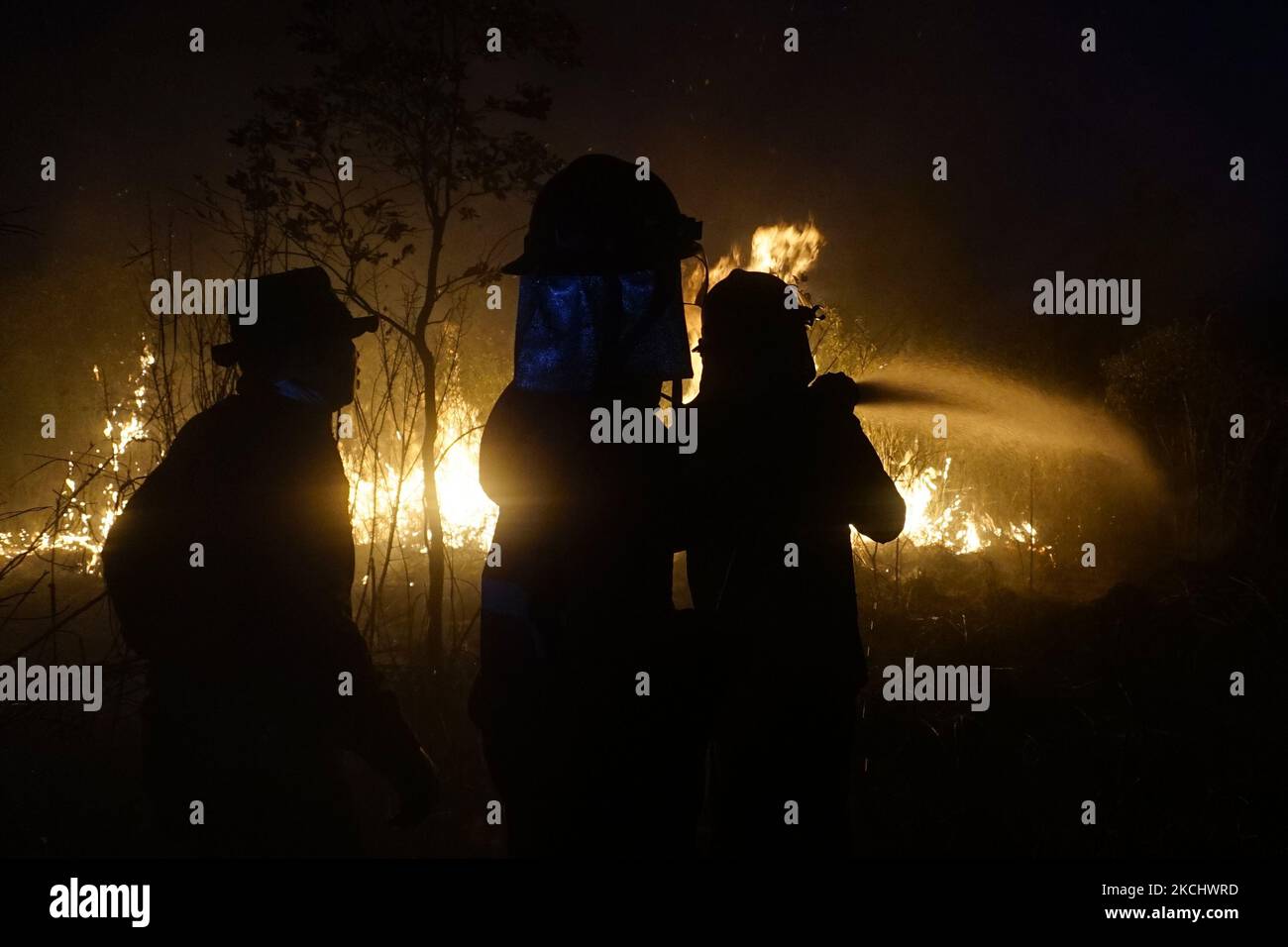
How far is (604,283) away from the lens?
2012 mm

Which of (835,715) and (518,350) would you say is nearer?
(518,350)

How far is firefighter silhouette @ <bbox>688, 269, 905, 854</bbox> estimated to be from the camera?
9.23 ft

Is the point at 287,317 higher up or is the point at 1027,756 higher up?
the point at 287,317

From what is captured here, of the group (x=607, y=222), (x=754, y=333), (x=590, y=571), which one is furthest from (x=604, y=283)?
(x=754, y=333)

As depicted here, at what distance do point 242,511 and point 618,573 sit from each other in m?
1.29

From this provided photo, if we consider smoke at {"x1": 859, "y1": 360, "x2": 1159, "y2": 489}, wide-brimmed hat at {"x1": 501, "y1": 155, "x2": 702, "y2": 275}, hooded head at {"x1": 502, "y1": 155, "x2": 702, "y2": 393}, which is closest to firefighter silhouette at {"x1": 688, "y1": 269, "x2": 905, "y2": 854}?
hooded head at {"x1": 502, "y1": 155, "x2": 702, "y2": 393}

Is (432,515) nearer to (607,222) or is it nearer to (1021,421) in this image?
(607,222)

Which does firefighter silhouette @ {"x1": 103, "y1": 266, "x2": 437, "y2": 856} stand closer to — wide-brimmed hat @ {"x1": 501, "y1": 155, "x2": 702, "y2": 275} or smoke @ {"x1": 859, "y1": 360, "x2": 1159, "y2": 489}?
wide-brimmed hat @ {"x1": 501, "y1": 155, "x2": 702, "y2": 275}

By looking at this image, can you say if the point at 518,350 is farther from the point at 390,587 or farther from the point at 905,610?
the point at 390,587

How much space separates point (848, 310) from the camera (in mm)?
13305

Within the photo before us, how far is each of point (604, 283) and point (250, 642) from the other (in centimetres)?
155
